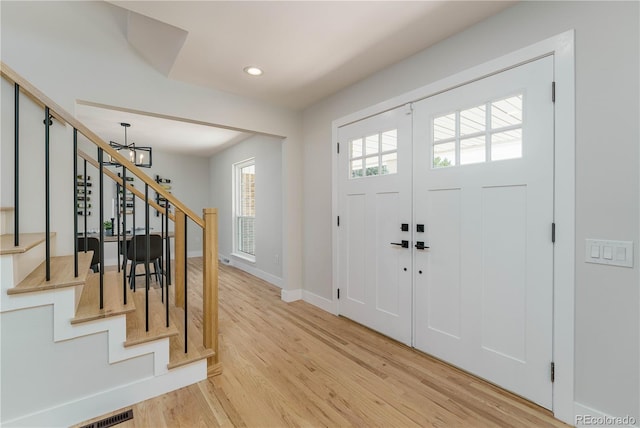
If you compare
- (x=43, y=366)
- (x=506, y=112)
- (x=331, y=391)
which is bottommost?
(x=331, y=391)

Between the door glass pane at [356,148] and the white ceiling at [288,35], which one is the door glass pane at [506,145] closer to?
the white ceiling at [288,35]

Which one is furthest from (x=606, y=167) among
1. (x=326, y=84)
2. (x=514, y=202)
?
(x=326, y=84)

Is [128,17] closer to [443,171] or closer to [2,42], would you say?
[2,42]

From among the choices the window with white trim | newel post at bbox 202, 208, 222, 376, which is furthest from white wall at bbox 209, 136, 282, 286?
newel post at bbox 202, 208, 222, 376

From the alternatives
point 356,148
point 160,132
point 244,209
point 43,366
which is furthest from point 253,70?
point 244,209

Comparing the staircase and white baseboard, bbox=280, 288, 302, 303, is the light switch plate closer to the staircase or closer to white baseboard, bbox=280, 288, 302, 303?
the staircase

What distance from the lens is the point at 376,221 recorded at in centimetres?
278

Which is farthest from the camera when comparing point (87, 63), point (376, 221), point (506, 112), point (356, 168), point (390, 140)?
point (356, 168)

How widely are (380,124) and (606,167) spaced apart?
5.39 feet

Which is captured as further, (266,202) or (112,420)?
(266,202)

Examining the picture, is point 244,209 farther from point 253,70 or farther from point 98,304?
point 98,304

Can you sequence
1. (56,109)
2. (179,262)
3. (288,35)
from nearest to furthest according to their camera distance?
(56,109) < (288,35) < (179,262)

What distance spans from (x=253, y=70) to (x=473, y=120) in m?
1.95
